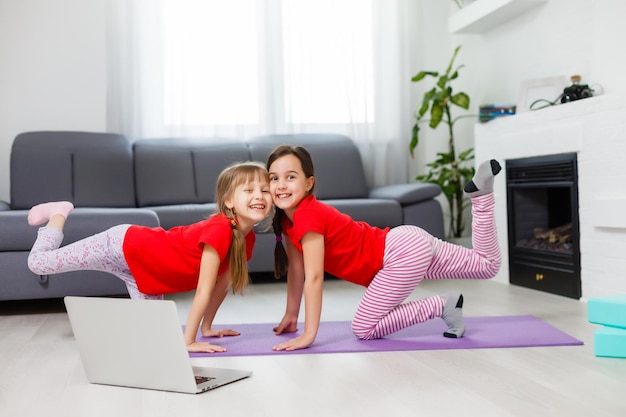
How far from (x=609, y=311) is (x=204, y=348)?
1.27m

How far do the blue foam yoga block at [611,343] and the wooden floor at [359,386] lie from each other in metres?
0.04

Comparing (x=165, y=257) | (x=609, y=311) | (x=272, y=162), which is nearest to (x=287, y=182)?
(x=272, y=162)

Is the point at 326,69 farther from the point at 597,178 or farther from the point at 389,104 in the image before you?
the point at 597,178

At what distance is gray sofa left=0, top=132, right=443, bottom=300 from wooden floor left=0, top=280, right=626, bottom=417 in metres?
1.65

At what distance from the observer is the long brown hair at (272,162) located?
8.67 feet

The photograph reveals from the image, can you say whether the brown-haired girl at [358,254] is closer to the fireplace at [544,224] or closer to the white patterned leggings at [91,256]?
the white patterned leggings at [91,256]

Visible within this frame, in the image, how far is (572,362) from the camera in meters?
2.23

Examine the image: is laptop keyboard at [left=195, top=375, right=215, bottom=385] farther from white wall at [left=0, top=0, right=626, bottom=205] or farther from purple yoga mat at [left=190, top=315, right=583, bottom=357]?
white wall at [left=0, top=0, right=626, bottom=205]

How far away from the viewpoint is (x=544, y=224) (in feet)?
13.5

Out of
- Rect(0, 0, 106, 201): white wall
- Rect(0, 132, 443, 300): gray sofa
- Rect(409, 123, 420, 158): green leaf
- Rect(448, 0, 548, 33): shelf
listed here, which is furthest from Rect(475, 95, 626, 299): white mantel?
Rect(0, 0, 106, 201): white wall

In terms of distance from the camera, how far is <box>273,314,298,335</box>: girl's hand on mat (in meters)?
2.78

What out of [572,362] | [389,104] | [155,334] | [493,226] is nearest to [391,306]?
[493,226]

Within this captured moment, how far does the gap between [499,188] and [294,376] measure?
2445mm

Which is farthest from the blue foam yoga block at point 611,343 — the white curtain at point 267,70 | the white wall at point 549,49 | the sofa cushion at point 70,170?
the white curtain at point 267,70
